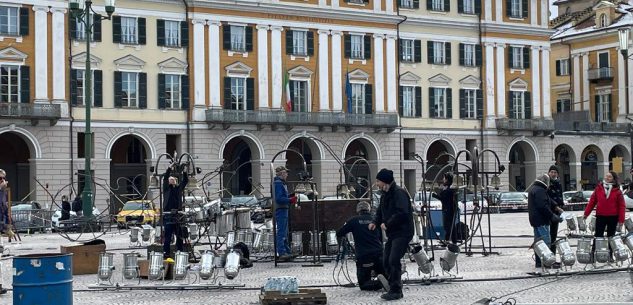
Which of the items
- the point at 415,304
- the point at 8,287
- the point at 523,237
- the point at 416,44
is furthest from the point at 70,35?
the point at 415,304

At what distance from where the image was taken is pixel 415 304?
16.3m

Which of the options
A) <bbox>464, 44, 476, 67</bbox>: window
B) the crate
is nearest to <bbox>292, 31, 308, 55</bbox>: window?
<bbox>464, 44, 476, 67</bbox>: window

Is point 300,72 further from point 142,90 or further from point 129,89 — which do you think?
point 129,89

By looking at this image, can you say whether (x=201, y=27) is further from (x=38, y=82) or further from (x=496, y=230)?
(x=496, y=230)

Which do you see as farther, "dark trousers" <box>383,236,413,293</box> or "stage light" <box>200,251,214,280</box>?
"stage light" <box>200,251,214,280</box>

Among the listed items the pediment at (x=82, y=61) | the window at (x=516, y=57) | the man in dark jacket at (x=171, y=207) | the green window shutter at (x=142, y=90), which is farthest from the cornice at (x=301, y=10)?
the man in dark jacket at (x=171, y=207)

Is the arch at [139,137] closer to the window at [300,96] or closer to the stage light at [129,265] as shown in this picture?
the window at [300,96]

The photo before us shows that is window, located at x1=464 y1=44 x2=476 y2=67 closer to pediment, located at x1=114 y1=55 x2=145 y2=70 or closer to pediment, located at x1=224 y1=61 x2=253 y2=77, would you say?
pediment, located at x1=224 y1=61 x2=253 y2=77

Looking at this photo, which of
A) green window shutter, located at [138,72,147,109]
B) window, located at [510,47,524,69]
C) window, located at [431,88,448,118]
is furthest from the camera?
window, located at [510,47,524,69]

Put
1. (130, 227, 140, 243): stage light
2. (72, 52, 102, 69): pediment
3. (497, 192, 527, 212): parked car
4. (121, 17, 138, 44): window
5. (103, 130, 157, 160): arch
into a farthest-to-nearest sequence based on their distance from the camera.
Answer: (497, 192, 527, 212): parked car
(121, 17, 138, 44): window
(103, 130, 157, 160): arch
(72, 52, 102, 69): pediment
(130, 227, 140, 243): stage light

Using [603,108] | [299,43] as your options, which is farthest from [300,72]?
[603,108]

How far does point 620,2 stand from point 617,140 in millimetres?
13298

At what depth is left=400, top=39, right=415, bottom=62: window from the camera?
67438mm

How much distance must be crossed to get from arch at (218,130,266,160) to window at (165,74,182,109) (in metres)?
3.49
